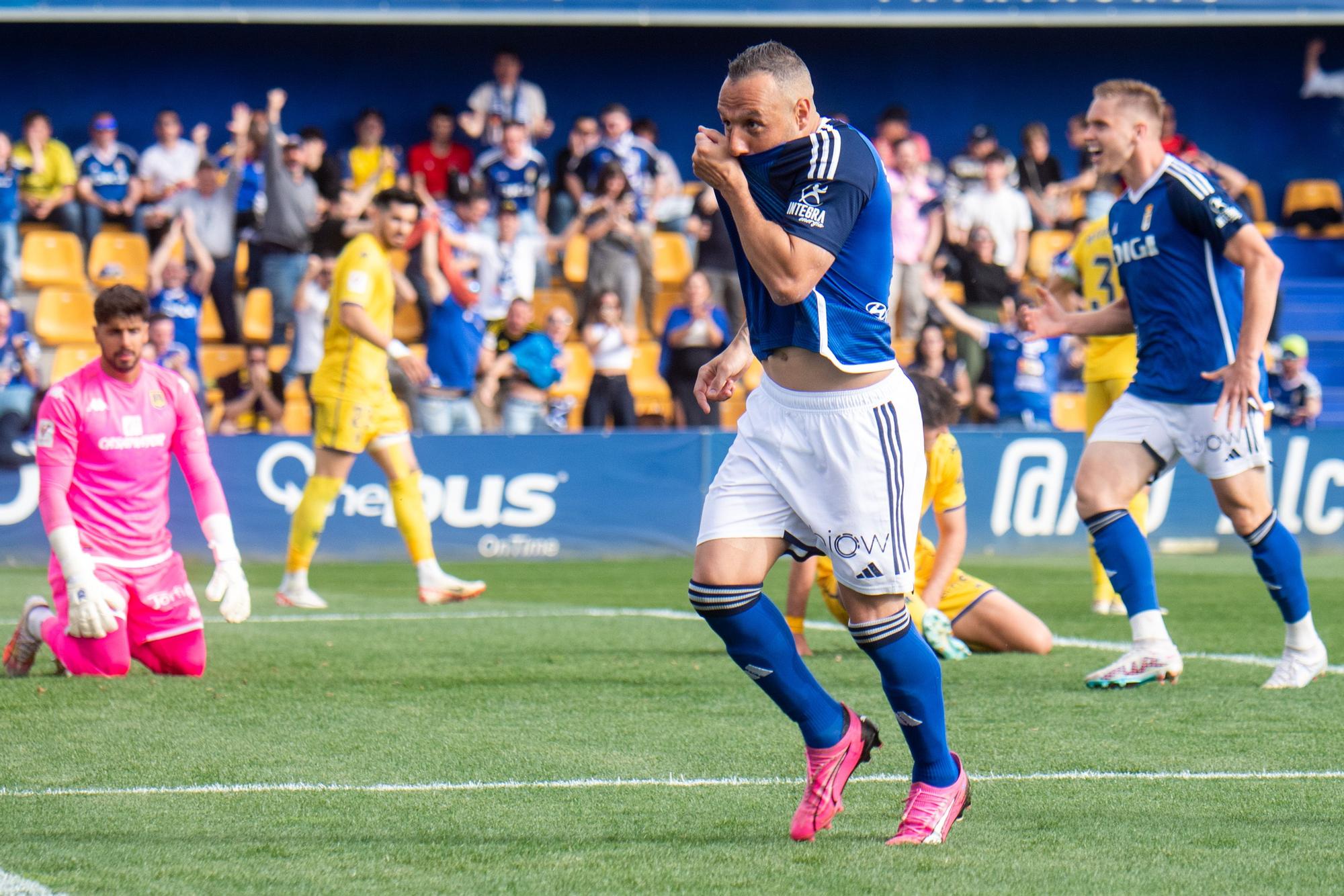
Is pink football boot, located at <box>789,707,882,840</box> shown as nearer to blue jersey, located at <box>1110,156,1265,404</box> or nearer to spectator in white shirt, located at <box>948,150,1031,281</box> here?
blue jersey, located at <box>1110,156,1265,404</box>

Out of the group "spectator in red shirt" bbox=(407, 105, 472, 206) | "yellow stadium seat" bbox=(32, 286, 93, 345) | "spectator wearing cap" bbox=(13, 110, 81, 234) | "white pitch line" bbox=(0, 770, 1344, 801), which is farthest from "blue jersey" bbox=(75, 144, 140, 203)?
"white pitch line" bbox=(0, 770, 1344, 801)

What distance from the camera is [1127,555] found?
6.56 metres

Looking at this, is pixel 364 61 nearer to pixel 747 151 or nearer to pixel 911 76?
pixel 911 76

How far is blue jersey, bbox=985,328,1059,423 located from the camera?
15.4 metres

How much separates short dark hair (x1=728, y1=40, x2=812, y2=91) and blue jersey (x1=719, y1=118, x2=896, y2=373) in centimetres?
15

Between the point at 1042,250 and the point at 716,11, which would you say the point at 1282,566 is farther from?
the point at 716,11

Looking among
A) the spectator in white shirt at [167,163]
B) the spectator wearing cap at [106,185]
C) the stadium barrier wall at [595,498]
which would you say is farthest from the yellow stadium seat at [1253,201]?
the spectator wearing cap at [106,185]

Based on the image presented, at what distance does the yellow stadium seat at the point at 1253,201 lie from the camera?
19.1 meters

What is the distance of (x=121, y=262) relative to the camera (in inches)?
649

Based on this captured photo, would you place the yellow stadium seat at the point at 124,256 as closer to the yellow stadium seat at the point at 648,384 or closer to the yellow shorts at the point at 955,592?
the yellow stadium seat at the point at 648,384

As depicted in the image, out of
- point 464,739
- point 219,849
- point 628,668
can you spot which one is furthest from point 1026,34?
point 219,849

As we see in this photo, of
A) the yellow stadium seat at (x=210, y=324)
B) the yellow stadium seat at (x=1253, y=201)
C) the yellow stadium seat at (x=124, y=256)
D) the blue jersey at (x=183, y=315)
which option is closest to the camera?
the blue jersey at (x=183, y=315)

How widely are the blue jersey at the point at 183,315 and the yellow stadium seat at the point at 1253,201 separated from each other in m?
11.2

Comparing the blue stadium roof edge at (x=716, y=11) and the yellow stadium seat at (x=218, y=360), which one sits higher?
the blue stadium roof edge at (x=716, y=11)
